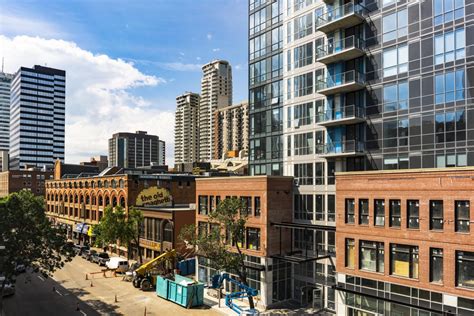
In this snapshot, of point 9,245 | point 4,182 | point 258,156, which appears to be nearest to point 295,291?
point 258,156

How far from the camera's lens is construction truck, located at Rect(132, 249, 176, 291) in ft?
130

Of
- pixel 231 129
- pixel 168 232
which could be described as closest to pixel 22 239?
pixel 168 232

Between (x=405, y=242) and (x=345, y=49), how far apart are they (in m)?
16.8

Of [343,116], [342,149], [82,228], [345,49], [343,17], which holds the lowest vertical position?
[82,228]

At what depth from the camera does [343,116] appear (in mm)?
33375

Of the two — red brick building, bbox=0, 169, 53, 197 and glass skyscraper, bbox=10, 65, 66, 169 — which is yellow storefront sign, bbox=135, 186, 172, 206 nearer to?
red brick building, bbox=0, 169, 53, 197

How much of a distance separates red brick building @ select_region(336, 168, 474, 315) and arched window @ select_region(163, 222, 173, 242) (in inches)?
921

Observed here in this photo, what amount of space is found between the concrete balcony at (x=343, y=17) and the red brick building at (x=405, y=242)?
1358cm

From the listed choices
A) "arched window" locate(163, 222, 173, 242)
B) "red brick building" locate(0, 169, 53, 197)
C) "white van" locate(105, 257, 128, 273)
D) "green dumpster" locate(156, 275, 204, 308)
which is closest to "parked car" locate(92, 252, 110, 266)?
"white van" locate(105, 257, 128, 273)

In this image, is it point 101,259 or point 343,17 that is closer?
point 343,17

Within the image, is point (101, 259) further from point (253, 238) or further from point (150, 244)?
point (253, 238)

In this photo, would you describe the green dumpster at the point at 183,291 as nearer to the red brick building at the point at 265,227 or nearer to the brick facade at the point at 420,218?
the red brick building at the point at 265,227

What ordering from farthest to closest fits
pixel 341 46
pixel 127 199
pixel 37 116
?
pixel 37 116
pixel 127 199
pixel 341 46


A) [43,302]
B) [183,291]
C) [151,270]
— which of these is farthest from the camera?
[151,270]
